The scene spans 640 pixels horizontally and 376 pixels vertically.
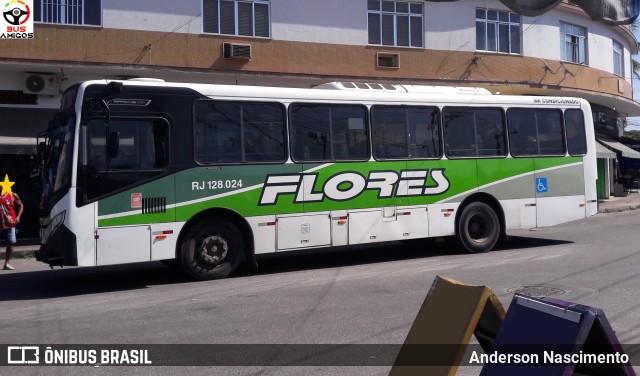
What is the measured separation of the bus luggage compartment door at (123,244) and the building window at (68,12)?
9803 mm

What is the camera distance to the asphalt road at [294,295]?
7.52 metres

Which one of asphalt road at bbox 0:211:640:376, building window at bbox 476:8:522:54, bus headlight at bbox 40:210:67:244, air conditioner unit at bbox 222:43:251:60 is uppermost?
building window at bbox 476:8:522:54

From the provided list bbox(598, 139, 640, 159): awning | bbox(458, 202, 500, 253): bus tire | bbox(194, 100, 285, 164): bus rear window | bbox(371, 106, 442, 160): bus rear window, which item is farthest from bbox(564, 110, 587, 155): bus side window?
bbox(598, 139, 640, 159): awning

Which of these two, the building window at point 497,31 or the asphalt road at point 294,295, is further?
the building window at point 497,31

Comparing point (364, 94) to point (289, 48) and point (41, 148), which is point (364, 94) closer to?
point (41, 148)

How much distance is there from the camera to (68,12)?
18.3 meters

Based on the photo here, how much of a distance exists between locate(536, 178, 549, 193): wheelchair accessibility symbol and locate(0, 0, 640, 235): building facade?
320 inches

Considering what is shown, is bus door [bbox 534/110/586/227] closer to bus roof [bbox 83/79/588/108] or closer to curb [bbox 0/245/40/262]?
bus roof [bbox 83/79/588/108]

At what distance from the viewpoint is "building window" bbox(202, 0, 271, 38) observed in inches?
786

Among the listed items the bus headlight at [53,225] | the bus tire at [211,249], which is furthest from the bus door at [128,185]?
the bus headlight at [53,225]

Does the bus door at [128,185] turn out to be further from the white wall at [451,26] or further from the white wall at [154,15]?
the white wall at [451,26]

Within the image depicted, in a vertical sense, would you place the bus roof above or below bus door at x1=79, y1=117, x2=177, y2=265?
above

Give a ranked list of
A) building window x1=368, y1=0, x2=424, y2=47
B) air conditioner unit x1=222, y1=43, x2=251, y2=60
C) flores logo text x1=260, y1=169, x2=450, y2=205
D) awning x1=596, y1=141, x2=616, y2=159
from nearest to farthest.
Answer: flores logo text x1=260, y1=169, x2=450, y2=205 < air conditioner unit x1=222, y1=43, x2=251, y2=60 < building window x1=368, y1=0, x2=424, y2=47 < awning x1=596, y1=141, x2=616, y2=159

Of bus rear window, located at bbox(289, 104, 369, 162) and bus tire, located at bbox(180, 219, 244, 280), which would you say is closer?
bus tire, located at bbox(180, 219, 244, 280)
